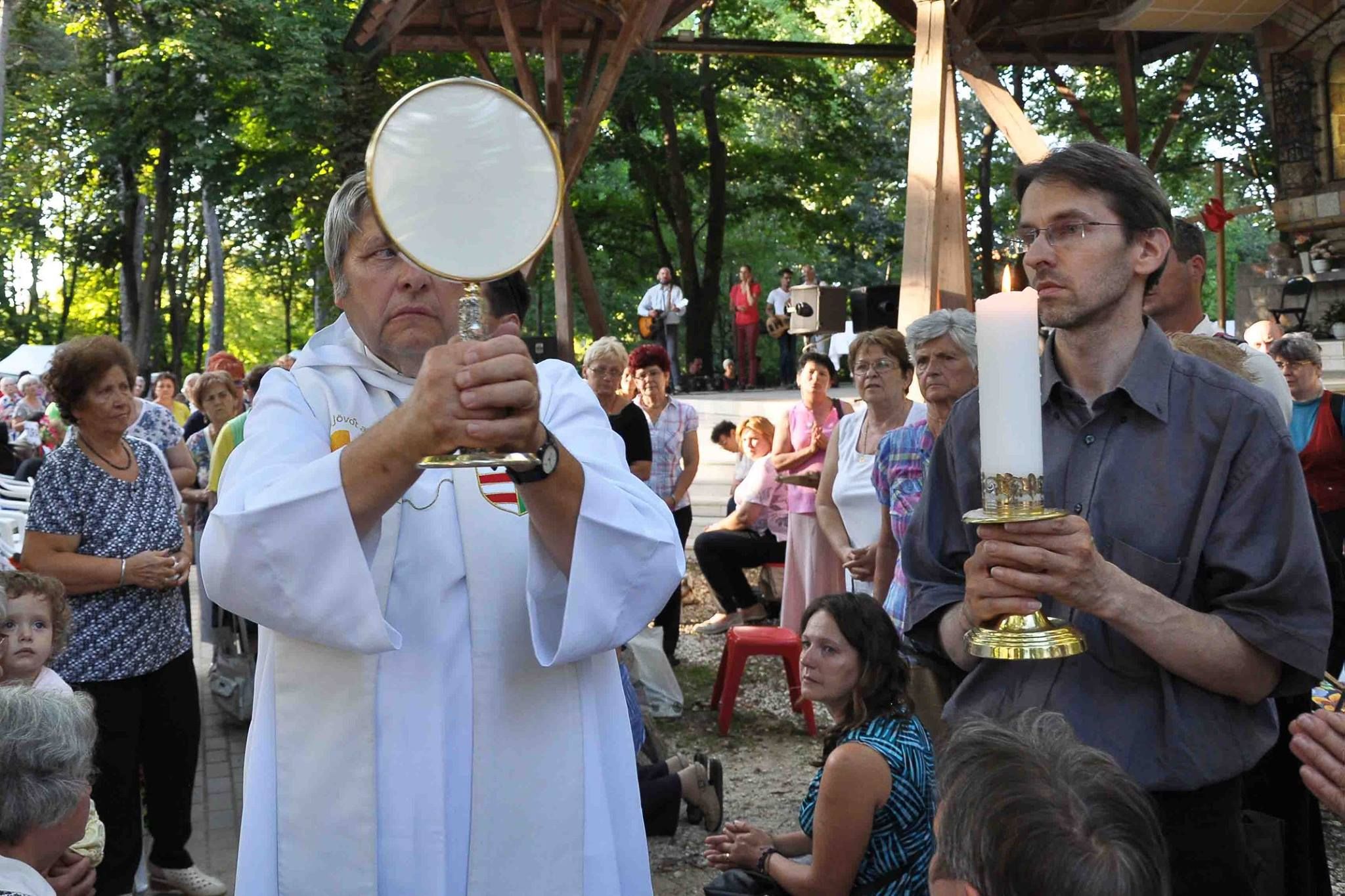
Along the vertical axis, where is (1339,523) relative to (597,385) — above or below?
below

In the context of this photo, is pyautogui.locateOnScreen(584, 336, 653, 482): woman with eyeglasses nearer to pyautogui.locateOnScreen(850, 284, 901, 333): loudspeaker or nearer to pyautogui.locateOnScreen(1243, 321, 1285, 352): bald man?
pyautogui.locateOnScreen(1243, 321, 1285, 352): bald man

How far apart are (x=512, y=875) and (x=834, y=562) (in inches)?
213

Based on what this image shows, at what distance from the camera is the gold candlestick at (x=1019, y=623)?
1.64 metres

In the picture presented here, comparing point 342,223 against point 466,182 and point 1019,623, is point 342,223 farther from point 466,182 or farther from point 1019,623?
point 1019,623

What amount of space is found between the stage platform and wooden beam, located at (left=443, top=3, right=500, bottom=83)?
11.8 ft

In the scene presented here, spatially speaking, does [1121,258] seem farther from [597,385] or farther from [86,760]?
[597,385]

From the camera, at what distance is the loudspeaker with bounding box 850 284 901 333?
17031 mm

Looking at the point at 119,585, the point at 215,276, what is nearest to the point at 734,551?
the point at 119,585

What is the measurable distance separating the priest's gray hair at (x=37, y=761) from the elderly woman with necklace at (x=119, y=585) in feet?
5.73

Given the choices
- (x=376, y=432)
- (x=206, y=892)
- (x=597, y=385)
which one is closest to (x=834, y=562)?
(x=597, y=385)

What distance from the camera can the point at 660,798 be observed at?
543 cm

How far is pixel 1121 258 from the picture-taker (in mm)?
2076

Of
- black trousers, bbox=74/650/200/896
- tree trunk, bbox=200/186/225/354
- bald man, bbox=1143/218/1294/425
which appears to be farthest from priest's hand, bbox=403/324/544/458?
tree trunk, bbox=200/186/225/354

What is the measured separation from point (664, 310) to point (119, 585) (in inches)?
620
